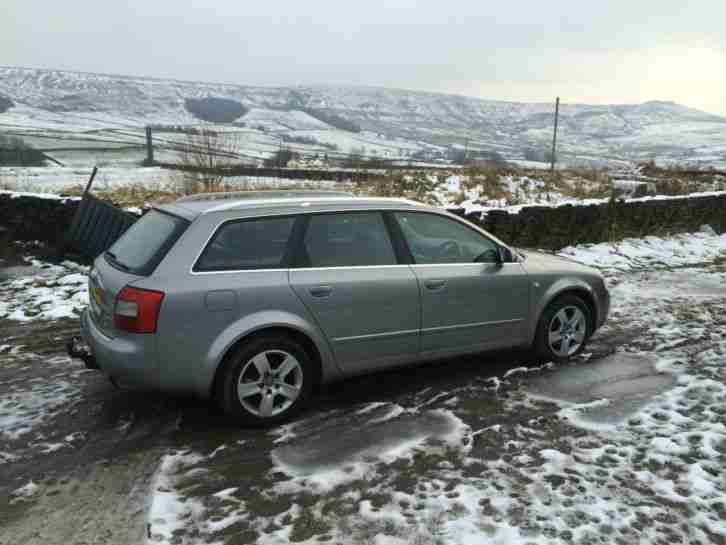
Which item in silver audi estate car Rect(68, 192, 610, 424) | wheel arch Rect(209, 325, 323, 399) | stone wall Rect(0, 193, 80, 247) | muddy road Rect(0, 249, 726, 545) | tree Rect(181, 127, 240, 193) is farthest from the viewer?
tree Rect(181, 127, 240, 193)

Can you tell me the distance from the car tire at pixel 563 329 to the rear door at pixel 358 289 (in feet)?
4.53

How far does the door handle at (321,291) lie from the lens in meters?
4.29

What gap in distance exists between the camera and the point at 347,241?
4594 mm

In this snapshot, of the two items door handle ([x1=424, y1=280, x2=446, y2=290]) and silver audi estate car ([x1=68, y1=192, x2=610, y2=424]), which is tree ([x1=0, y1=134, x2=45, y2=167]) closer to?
silver audi estate car ([x1=68, y1=192, x2=610, y2=424])

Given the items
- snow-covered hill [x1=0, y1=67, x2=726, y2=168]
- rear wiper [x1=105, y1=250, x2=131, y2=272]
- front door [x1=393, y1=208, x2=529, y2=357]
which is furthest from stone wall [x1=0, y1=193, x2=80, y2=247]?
snow-covered hill [x1=0, y1=67, x2=726, y2=168]

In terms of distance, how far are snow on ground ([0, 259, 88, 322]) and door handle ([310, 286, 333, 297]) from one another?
13.0 feet

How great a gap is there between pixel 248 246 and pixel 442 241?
65.2 inches

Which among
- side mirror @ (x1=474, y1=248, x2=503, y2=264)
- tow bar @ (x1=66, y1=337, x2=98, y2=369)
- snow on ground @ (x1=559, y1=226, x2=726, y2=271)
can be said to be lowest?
snow on ground @ (x1=559, y1=226, x2=726, y2=271)

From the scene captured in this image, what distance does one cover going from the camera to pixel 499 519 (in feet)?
10.6

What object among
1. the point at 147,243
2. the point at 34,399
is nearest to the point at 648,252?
the point at 147,243

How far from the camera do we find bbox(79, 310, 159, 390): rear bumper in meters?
3.89

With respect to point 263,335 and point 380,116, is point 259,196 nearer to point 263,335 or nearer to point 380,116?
point 263,335

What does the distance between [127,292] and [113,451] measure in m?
1.03

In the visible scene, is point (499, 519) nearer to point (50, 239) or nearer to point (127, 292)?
point (127, 292)
